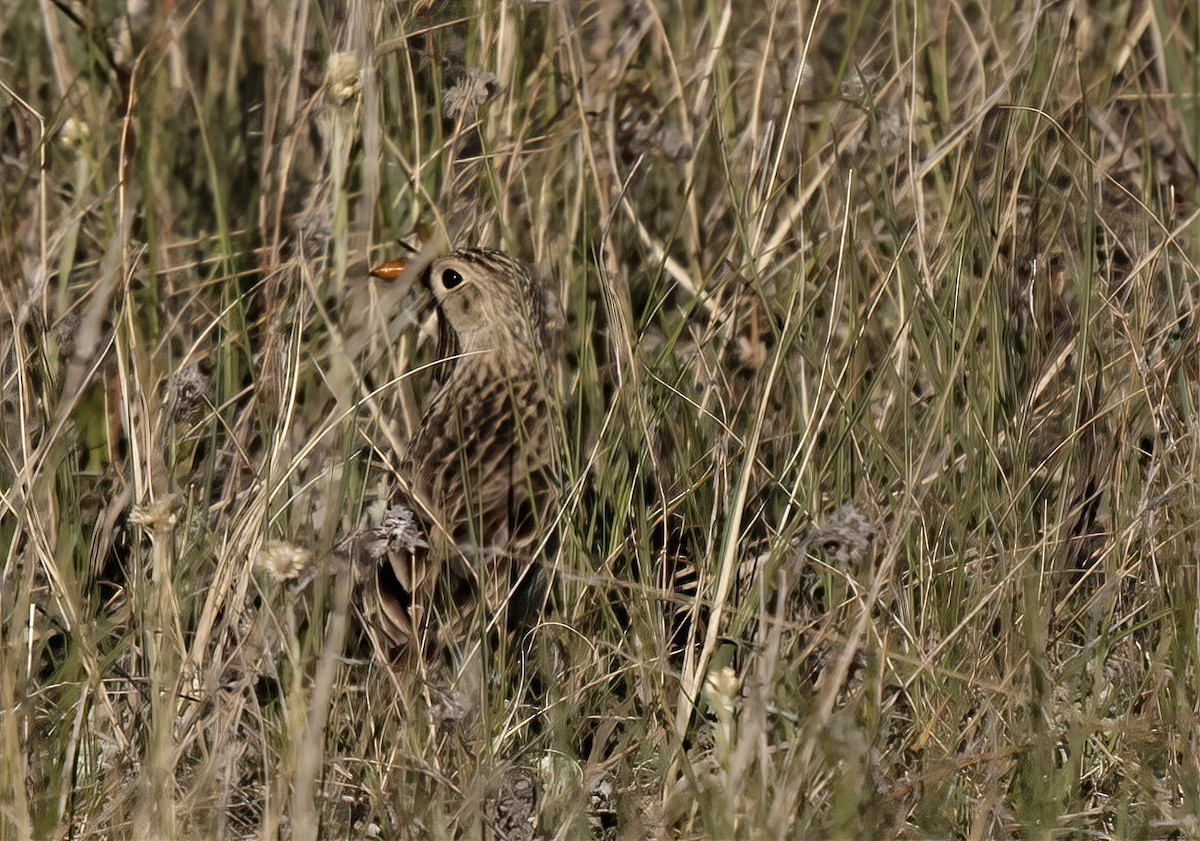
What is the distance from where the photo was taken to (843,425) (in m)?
3.03

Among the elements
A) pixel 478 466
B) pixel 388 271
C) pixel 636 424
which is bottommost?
pixel 478 466

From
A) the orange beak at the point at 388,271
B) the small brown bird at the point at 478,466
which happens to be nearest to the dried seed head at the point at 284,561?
the small brown bird at the point at 478,466

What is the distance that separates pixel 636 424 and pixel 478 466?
16.0 inches

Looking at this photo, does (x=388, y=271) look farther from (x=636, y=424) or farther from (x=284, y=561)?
(x=284, y=561)

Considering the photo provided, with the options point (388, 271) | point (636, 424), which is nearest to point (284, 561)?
point (636, 424)

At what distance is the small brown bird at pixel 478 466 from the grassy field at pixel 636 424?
0.27ft

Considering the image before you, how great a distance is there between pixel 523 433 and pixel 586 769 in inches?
31.9

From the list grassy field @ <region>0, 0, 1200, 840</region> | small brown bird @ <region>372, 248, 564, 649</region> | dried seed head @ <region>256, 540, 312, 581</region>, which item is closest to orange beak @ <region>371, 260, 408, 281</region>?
small brown bird @ <region>372, 248, 564, 649</region>

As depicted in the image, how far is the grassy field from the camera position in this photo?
250cm

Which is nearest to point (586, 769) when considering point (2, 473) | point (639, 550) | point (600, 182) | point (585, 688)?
point (585, 688)

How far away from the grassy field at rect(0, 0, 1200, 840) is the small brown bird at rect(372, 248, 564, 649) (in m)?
0.08

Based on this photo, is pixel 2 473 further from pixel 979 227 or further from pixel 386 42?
pixel 979 227

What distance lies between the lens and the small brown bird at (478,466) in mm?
2914

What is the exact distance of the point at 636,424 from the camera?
10.2 feet
